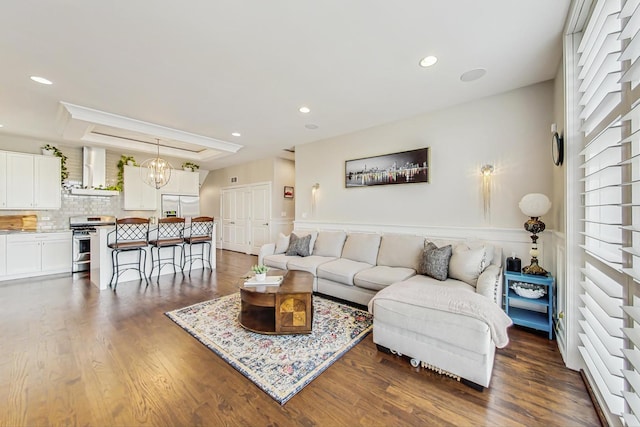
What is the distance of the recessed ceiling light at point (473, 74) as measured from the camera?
271 centimetres

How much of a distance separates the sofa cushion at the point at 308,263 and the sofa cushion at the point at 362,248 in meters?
0.31

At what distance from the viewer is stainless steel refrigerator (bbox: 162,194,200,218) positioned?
22.6 feet

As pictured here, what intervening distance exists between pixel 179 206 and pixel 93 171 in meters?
1.98

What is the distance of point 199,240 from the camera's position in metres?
4.98

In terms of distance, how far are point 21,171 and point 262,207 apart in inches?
186

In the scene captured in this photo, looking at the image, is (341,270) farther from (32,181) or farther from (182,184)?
(32,181)

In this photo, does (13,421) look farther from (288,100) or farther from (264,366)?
(288,100)

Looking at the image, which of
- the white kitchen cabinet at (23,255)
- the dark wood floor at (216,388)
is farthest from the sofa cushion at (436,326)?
the white kitchen cabinet at (23,255)

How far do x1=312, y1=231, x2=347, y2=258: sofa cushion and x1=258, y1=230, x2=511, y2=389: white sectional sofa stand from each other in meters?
0.02

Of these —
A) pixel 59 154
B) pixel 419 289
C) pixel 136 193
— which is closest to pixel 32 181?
pixel 59 154

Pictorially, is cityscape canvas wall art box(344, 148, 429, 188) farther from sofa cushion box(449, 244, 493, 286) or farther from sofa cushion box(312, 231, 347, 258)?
sofa cushion box(449, 244, 493, 286)

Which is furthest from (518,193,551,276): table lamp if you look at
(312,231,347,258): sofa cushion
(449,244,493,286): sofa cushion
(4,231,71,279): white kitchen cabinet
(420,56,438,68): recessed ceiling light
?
(4,231,71,279): white kitchen cabinet

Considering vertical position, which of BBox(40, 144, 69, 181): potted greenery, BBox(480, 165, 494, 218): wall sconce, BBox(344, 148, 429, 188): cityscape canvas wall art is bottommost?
BBox(480, 165, 494, 218): wall sconce

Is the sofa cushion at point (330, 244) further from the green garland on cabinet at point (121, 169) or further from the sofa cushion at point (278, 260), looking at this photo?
the green garland on cabinet at point (121, 169)
